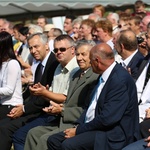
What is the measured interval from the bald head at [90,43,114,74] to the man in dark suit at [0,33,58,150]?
66.2 inches

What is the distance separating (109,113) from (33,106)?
2025 mm

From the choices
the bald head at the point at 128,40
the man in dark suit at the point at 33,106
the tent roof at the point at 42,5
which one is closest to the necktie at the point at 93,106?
the bald head at the point at 128,40

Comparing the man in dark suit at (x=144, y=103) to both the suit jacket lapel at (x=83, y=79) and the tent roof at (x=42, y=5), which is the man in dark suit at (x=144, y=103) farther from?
the tent roof at (x=42, y=5)

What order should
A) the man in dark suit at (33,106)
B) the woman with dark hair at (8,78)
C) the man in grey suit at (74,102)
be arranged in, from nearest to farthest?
the man in grey suit at (74,102), the man in dark suit at (33,106), the woman with dark hair at (8,78)

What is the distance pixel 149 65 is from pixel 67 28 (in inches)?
210

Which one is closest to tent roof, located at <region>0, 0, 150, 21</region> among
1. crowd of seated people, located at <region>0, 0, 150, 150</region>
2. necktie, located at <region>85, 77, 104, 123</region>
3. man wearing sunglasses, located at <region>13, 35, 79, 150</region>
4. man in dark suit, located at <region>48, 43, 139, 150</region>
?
crowd of seated people, located at <region>0, 0, 150, 150</region>

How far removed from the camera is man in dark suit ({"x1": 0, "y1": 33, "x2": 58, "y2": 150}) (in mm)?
6887

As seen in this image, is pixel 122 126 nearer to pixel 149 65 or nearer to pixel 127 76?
pixel 127 76

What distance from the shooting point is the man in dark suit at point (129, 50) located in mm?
6621

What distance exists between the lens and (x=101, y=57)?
548cm

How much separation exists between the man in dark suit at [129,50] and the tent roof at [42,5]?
27.0ft

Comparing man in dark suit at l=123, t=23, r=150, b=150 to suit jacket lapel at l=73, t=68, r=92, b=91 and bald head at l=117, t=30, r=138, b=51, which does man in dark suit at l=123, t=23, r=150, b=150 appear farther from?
suit jacket lapel at l=73, t=68, r=92, b=91

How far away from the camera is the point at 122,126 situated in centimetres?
532

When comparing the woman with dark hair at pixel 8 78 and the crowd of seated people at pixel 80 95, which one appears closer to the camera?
the crowd of seated people at pixel 80 95
